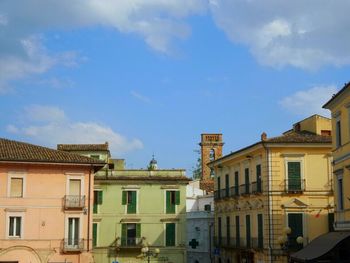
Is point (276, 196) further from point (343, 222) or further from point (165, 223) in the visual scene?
point (165, 223)

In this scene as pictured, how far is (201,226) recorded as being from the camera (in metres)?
56.3

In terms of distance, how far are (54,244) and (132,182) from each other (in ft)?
39.5

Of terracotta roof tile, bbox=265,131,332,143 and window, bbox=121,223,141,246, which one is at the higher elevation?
terracotta roof tile, bbox=265,131,332,143

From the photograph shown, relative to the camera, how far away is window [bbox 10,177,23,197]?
128 feet

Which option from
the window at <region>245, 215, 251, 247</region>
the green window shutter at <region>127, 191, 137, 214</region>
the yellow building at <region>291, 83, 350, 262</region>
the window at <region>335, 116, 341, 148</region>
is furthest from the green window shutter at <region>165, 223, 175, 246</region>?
the window at <region>335, 116, 341, 148</region>

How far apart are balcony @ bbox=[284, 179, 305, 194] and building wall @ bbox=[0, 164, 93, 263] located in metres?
13.1

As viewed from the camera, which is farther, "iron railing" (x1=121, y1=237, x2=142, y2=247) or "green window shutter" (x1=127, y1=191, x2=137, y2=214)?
"green window shutter" (x1=127, y1=191, x2=137, y2=214)

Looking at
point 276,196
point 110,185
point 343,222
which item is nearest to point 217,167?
point 110,185

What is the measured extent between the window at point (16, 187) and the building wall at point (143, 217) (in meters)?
10.8

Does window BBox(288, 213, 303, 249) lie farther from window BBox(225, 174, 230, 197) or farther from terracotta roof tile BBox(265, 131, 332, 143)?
window BBox(225, 174, 230, 197)

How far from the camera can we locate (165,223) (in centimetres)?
4956

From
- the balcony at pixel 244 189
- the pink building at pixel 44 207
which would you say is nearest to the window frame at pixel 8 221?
the pink building at pixel 44 207

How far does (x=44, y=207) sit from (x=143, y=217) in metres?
12.0

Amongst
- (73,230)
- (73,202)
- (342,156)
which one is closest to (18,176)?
(73,202)
